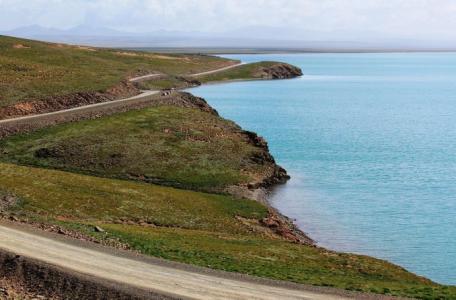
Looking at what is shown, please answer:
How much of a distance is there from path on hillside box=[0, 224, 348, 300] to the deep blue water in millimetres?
19946

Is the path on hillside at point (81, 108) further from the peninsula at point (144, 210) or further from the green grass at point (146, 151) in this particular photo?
the green grass at point (146, 151)

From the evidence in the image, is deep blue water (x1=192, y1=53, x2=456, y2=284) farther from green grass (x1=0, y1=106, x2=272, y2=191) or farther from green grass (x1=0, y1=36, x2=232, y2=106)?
green grass (x1=0, y1=36, x2=232, y2=106)

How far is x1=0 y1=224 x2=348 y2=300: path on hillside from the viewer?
32.5 m

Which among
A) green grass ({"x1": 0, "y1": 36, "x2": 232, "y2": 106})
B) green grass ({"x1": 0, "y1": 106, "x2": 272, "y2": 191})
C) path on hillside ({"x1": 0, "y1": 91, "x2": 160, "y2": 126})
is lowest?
green grass ({"x1": 0, "y1": 106, "x2": 272, "y2": 191})

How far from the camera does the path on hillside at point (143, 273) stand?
3253 cm

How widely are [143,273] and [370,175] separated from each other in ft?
177

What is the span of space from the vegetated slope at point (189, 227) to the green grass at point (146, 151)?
841 cm

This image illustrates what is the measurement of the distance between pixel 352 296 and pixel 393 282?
7.62 metres

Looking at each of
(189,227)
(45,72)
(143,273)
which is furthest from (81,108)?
(143,273)

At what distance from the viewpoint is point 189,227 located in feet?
182

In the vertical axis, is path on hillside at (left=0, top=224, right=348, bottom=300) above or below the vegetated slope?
above

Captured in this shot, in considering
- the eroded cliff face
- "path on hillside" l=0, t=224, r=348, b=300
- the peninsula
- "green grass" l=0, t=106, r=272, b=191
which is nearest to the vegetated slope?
the peninsula

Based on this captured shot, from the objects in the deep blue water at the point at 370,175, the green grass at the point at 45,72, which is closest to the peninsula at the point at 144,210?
the green grass at the point at 45,72

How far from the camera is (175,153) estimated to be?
8438cm
